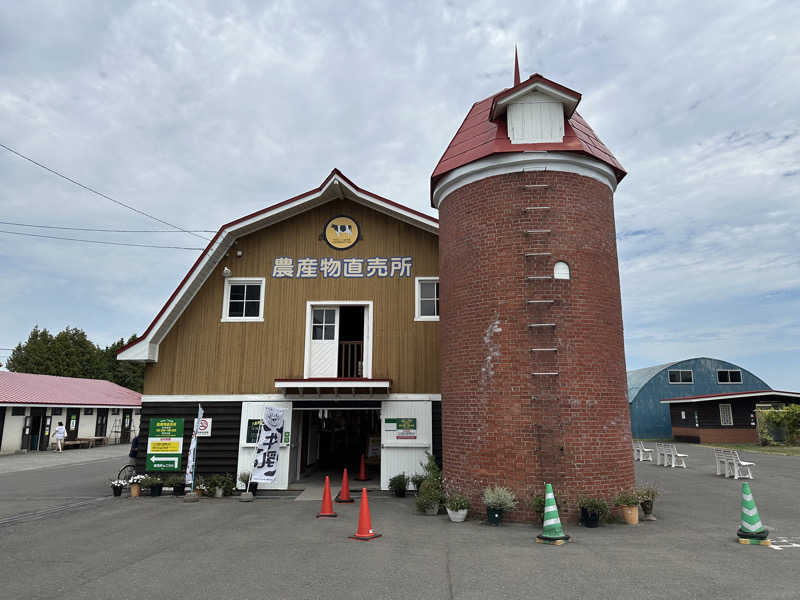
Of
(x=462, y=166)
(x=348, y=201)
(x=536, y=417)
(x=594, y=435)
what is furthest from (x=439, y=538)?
(x=348, y=201)

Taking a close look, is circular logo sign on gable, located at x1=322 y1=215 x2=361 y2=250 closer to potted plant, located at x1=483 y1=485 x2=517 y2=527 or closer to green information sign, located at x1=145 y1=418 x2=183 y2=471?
green information sign, located at x1=145 y1=418 x2=183 y2=471

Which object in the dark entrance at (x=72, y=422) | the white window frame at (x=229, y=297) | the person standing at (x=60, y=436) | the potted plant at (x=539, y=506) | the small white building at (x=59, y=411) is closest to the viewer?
the potted plant at (x=539, y=506)

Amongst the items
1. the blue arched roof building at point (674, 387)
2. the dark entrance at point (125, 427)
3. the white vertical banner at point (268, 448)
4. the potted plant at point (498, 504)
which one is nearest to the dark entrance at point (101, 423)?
the dark entrance at point (125, 427)

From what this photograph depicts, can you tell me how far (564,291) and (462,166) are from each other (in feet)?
11.3

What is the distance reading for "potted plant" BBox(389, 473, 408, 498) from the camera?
1350cm

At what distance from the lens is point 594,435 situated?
10.1 metres

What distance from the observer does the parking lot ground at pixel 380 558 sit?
634 centimetres

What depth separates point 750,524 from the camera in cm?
864

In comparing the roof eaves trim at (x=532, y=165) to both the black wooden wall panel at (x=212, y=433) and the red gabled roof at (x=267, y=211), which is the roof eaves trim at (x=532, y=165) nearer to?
the red gabled roof at (x=267, y=211)

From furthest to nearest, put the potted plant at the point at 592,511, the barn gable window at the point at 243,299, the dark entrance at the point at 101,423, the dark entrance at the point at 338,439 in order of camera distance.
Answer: the dark entrance at the point at 101,423
the dark entrance at the point at 338,439
the barn gable window at the point at 243,299
the potted plant at the point at 592,511

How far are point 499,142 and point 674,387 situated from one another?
3436cm

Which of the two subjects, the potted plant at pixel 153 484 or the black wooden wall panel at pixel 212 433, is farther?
the black wooden wall panel at pixel 212 433

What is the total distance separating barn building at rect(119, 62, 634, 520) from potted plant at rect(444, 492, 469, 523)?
24 cm

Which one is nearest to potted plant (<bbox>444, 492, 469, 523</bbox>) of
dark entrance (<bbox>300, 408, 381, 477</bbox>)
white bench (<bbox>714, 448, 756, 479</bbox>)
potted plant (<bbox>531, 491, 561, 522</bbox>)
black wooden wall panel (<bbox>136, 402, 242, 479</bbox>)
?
potted plant (<bbox>531, 491, 561, 522</bbox>)
